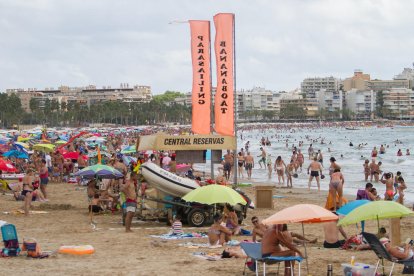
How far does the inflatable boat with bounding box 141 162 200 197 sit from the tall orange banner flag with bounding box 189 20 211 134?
585 centimetres

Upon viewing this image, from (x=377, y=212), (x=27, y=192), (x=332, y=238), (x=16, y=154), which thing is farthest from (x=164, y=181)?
(x=16, y=154)

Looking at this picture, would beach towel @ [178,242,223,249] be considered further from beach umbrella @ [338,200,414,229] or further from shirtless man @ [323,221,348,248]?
beach umbrella @ [338,200,414,229]

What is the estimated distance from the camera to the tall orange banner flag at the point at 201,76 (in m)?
20.0

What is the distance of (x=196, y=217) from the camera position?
14.3m

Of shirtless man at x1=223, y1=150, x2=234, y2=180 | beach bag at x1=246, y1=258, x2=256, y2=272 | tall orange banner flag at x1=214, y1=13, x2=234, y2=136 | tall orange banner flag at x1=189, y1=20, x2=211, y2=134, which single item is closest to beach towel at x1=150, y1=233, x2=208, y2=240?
beach bag at x1=246, y1=258, x2=256, y2=272

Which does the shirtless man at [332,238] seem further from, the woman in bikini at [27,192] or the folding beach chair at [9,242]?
the woman in bikini at [27,192]

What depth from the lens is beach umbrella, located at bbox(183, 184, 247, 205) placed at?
39.9 feet

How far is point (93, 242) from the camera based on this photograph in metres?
12.3

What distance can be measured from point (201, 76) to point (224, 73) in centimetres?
63

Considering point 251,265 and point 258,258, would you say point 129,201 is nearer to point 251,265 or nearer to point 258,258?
point 251,265

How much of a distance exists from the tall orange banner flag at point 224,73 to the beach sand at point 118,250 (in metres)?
3.16

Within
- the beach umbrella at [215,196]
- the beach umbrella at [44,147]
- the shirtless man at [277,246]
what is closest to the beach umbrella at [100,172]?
the beach umbrella at [215,196]

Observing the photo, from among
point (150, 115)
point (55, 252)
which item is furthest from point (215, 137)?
point (150, 115)

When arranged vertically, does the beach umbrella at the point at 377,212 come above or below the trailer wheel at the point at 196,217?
above
